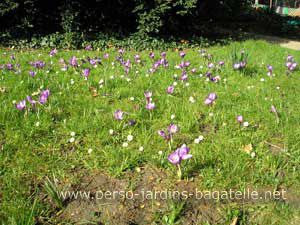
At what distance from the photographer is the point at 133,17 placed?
27.1 ft

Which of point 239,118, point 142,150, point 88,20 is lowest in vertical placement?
point 142,150

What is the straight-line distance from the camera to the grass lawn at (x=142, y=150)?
1.87 meters

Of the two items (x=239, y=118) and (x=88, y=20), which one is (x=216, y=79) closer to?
(x=239, y=118)

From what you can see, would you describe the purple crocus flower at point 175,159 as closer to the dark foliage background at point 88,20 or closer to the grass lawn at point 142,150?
the grass lawn at point 142,150

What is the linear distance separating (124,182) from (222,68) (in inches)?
125

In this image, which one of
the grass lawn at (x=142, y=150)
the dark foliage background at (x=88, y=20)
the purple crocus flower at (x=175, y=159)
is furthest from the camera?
the dark foliage background at (x=88, y=20)

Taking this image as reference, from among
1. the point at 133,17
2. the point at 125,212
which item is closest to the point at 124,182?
the point at 125,212

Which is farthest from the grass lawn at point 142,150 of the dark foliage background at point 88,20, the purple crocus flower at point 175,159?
the dark foliage background at point 88,20

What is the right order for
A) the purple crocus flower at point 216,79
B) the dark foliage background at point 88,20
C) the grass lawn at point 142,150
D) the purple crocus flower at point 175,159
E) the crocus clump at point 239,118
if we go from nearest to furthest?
the grass lawn at point 142,150 → the purple crocus flower at point 175,159 → the crocus clump at point 239,118 → the purple crocus flower at point 216,79 → the dark foliage background at point 88,20

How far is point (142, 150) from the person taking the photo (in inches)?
96.6

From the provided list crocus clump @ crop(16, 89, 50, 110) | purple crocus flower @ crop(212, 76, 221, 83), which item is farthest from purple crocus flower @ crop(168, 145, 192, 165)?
purple crocus flower @ crop(212, 76, 221, 83)

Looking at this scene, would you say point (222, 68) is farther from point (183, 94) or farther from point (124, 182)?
point (124, 182)

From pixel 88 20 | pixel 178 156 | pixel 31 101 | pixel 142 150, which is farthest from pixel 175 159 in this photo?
pixel 88 20

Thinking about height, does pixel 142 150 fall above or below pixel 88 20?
below
